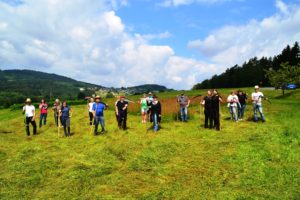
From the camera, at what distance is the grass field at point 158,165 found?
11.1 metres

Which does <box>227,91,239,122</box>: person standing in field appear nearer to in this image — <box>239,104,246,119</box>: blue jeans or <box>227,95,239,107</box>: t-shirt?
<box>227,95,239,107</box>: t-shirt

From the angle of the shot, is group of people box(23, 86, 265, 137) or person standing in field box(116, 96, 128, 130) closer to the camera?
group of people box(23, 86, 265, 137)

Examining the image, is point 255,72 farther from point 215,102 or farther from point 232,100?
point 215,102

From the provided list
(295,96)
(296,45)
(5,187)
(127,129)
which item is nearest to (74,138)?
(127,129)

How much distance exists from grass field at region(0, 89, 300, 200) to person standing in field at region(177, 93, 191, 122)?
336 centimetres

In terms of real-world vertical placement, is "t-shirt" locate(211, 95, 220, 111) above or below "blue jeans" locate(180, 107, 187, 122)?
above

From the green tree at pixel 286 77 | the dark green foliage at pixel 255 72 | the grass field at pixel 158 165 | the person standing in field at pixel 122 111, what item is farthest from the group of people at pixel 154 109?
the dark green foliage at pixel 255 72

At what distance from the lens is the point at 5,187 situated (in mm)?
11891

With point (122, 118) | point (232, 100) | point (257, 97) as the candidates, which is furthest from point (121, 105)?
point (257, 97)

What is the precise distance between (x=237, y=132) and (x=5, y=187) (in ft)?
41.4

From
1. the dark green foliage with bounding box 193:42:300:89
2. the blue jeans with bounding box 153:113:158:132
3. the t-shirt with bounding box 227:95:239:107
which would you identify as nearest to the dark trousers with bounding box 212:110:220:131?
the t-shirt with bounding box 227:95:239:107

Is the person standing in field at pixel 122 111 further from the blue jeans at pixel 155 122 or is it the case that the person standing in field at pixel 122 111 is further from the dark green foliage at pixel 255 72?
the dark green foliage at pixel 255 72

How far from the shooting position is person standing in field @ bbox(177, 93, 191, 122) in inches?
953

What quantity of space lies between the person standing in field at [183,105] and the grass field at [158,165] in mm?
3359
